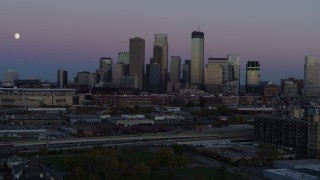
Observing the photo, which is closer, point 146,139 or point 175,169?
point 175,169

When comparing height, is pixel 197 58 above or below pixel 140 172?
above

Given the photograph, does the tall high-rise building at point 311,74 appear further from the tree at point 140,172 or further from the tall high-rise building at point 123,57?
the tree at point 140,172

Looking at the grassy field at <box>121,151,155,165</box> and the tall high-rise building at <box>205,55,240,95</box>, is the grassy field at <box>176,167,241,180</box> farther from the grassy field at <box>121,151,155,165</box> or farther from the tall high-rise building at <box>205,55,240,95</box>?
the tall high-rise building at <box>205,55,240,95</box>

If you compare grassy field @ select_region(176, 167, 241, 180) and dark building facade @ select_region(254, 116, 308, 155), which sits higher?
dark building facade @ select_region(254, 116, 308, 155)

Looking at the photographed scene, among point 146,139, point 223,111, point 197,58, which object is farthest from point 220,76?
point 146,139

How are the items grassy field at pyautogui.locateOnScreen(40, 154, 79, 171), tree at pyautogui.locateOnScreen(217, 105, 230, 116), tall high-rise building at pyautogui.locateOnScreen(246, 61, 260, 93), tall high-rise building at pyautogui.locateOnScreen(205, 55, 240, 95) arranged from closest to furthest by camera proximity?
grassy field at pyautogui.locateOnScreen(40, 154, 79, 171) → tree at pyautogui.locateOnScreen(217, 105, 230, 116) → tall high-rise building at pyautogui.locateOnScreen(205, 55, 240, 95) → tall high-rise building at pyautogui.locateOnScreen(246, 61, 260, 93)

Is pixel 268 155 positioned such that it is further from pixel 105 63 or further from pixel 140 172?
pixel 105 63

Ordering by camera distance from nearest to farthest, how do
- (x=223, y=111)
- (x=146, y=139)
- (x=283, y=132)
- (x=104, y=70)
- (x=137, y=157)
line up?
(x=137, y=157)
(x=283, y=132)
(x=146, y=139)
(x=223, y=111)
(x=104, y=70)

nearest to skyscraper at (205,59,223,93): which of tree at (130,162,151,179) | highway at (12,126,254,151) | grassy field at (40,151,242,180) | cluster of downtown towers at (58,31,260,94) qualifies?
cluster of downtown towers at (58,31,260,94)

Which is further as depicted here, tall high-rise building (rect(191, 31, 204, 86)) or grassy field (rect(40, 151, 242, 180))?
tall high-rise building (rect(191, 31, 204, 86))
